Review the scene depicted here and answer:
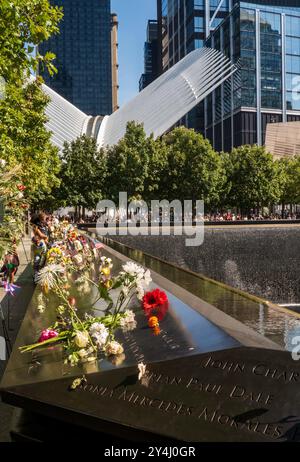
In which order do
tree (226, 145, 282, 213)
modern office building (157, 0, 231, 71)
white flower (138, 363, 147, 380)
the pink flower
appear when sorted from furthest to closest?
modern office building (157, 0, 231, 71), tree (226, 145, 282, 213), the pink flower, white flower (138, 363, 147, 380)

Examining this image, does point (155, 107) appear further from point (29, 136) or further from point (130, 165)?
point (29, 136)

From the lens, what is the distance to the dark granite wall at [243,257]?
2545 centimetres

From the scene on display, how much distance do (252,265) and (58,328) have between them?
24.7m

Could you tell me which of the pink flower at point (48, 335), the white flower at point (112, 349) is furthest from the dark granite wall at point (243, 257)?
the white flower at point (112, 349)

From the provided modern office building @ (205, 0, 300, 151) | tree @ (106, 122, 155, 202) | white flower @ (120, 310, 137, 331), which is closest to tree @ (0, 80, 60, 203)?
white flower @ (120, 310, 137, 331)

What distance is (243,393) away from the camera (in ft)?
10.7

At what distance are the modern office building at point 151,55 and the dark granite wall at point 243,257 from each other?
5553 inches

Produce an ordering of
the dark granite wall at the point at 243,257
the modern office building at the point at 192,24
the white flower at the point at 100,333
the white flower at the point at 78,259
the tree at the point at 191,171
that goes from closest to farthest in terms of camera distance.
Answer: the white flower at the point at 100,333 → the white flower at the point at 78,259 → the dark granite wall at the point at 243,257 → the tree at the point at 191,171 → the modern office building at the point at 192,24

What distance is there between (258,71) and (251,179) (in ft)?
135

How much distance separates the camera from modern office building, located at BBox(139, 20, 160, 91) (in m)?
169

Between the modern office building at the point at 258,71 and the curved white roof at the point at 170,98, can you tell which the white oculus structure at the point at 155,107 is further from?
the modern office building at the point at 258,71

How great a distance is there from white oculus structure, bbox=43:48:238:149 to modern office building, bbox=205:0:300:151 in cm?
1402

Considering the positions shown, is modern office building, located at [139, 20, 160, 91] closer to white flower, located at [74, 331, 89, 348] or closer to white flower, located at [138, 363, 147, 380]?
white flower, located at [74, 331, 89, 348]
